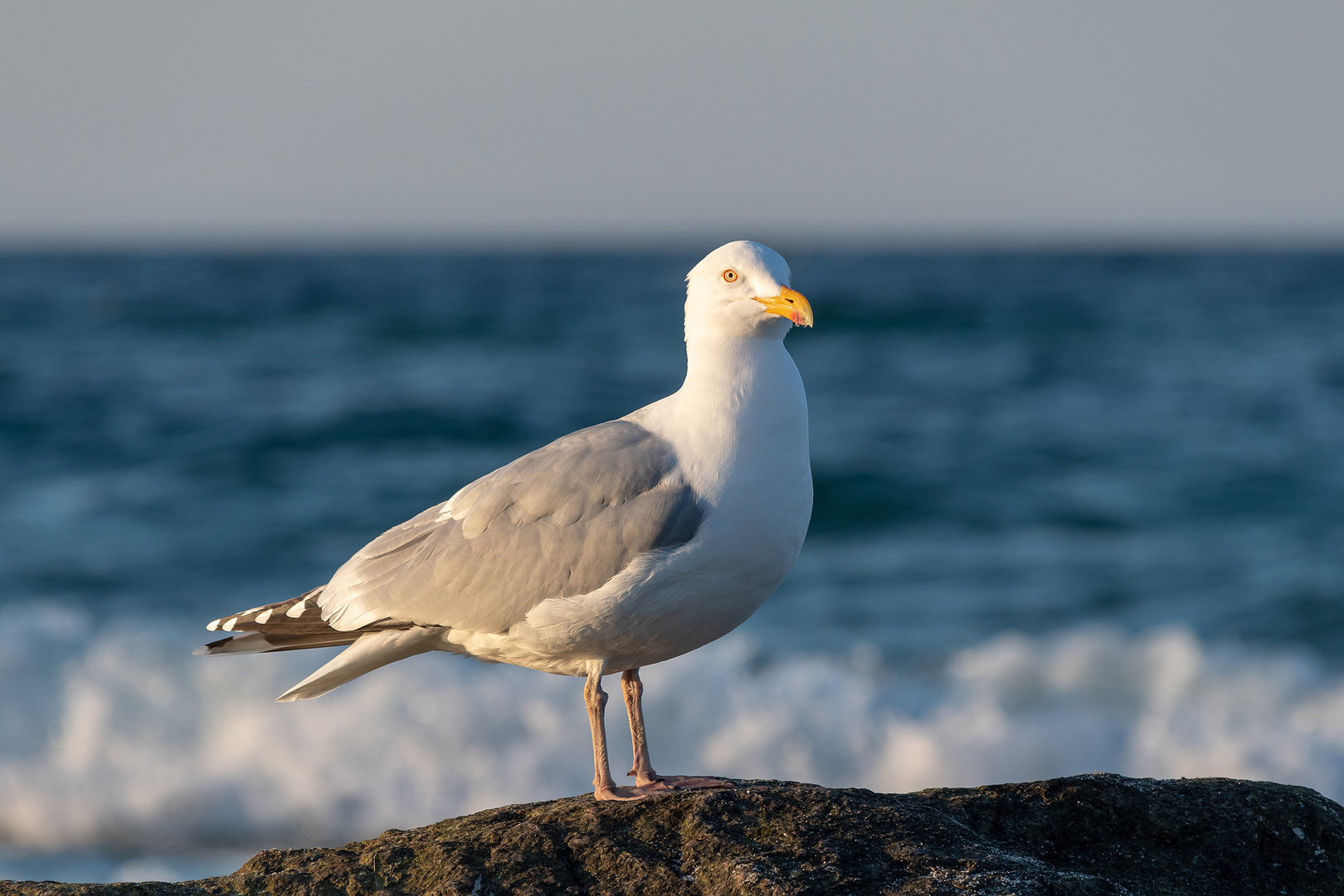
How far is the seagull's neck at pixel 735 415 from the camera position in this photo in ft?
13.3

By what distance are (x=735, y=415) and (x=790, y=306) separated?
0.41 metres

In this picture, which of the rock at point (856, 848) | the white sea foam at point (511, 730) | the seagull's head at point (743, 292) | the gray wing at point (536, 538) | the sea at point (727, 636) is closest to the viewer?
the rock at point (856, 848)

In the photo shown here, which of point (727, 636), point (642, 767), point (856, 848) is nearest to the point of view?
point (856, 848)

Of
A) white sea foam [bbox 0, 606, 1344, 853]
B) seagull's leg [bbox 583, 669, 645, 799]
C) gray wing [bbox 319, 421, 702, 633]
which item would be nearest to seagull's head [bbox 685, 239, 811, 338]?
gray wing [bbox 319, 421, 702, 633]

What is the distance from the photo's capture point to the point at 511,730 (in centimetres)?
883

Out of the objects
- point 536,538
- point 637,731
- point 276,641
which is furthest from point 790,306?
point 276,641

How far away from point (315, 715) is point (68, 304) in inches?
1030

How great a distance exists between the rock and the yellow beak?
1502 mm

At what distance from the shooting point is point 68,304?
102ft

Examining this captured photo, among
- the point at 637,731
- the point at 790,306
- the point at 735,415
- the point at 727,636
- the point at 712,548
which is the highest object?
the point at 790,306

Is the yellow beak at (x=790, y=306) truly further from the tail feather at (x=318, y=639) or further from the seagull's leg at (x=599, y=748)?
the tail feather at (x=318, y=639)

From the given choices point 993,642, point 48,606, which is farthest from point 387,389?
point 993,642

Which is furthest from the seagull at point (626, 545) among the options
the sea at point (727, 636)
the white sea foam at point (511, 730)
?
the white sea foam at point (511, 730)

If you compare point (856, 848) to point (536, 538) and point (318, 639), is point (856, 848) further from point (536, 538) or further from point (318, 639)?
point (318, 639)
